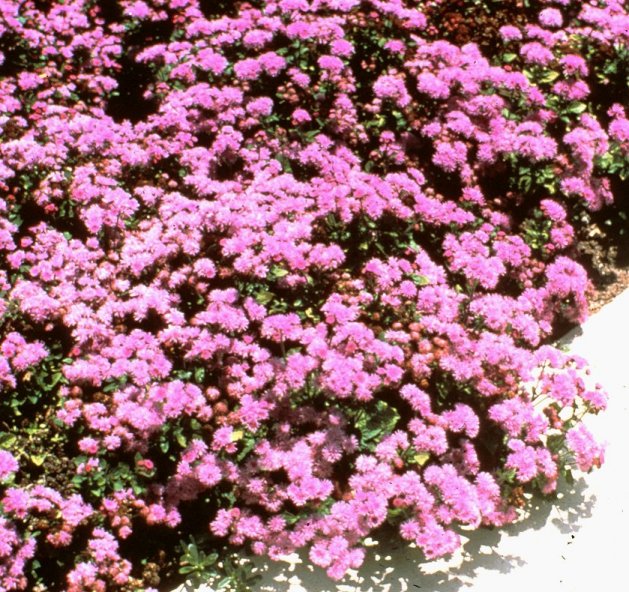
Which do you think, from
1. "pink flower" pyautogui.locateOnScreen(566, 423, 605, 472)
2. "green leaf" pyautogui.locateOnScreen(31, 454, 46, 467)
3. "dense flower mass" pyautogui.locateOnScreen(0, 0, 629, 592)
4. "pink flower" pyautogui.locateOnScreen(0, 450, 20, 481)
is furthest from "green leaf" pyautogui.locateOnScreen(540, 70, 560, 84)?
"pink flower" pyautogui.locateOnScreen(0, 450, 20, 481)

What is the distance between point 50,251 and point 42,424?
1042 millimetres

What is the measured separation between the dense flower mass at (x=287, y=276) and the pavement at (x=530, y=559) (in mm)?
177

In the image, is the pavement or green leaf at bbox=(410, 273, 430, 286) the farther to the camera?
green leaf at bbox=(410, 273, 430, 286)

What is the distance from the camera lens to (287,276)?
4.23 m

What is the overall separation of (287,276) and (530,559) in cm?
204

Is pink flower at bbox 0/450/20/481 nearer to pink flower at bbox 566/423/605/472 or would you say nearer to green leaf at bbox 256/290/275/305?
green leaf at bbox 256/290/275/305

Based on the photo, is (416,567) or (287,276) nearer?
(416,567)

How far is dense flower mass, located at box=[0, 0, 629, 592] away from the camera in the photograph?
379 cm

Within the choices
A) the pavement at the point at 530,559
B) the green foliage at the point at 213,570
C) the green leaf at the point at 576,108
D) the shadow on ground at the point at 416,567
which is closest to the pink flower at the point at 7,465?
the green foliage at the point at 213,570

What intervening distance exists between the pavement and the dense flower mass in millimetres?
177

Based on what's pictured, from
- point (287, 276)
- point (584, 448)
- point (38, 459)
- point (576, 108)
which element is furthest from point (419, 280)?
point (38, 459)

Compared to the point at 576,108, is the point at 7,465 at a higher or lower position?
lower

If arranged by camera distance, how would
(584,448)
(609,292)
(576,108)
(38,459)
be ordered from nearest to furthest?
(38,459), (584,448), (576,108), (609,292)

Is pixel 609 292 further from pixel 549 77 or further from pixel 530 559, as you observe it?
pixel 530 559
